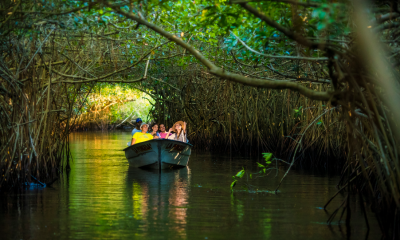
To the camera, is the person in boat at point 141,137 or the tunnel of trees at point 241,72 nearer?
the tunnel of trees at point 241,72

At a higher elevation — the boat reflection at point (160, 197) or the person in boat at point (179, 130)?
the person in boat at point (179, 130)

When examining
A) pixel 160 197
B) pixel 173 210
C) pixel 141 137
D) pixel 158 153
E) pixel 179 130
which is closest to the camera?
pixel 173 210

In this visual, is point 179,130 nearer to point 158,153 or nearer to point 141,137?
point 141,137

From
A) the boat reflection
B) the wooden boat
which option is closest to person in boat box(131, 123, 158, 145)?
the wooden boat

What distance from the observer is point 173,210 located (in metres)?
7.29

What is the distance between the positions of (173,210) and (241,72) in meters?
2.83

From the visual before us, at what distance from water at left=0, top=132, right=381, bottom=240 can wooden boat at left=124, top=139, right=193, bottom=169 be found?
1177 millimetres

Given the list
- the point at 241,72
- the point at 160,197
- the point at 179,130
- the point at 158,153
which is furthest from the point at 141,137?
the point at 241,72

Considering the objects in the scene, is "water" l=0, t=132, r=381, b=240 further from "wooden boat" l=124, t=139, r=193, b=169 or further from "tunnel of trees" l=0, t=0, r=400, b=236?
"wooden boat" l=124, t=139, r=193, b=169

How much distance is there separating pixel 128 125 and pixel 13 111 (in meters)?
42.7

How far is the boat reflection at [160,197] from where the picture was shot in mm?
6461

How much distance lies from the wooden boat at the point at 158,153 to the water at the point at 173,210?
118 centimetres

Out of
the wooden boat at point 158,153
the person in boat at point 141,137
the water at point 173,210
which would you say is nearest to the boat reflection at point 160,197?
the water at point 173,210

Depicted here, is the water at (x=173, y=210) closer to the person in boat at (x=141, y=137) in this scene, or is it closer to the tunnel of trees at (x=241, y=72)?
the tunnel of trees at (x=241, y=72)
